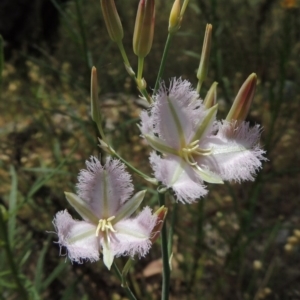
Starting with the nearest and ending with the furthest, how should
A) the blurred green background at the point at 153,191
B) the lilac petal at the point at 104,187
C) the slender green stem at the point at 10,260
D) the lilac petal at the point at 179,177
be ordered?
the lilac petal at the point at 179,177 < the lilac petal at the point at 104,187 < the slender green stem at the point at 10,260 < the blurred green background at the point at 153,191

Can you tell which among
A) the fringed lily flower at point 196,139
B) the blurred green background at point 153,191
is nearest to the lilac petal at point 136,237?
the fringed lily flower at point 196,139

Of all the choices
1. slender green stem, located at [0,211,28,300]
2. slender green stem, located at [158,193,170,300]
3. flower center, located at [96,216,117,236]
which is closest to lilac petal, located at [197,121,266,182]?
slender green stem, located at [158,193,170,300]

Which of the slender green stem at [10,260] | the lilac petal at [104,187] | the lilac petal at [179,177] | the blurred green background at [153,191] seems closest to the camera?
the lilac petal at [179,177]

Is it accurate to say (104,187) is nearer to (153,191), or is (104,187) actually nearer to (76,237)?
(76,237)

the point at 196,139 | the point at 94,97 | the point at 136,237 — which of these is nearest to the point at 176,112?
the point at 196,139

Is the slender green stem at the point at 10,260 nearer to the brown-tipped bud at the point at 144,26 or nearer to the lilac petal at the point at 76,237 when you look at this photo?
the lilac petal at the point at 76,237

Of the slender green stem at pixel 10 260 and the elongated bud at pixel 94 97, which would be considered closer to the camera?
the elongated bud at pixel 94 97

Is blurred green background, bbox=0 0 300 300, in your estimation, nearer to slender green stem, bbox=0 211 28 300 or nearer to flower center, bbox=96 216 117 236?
slender green stem, bbox=0 211 28 300

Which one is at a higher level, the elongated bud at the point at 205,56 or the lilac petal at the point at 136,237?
the elongated bud at the point at 205,56
